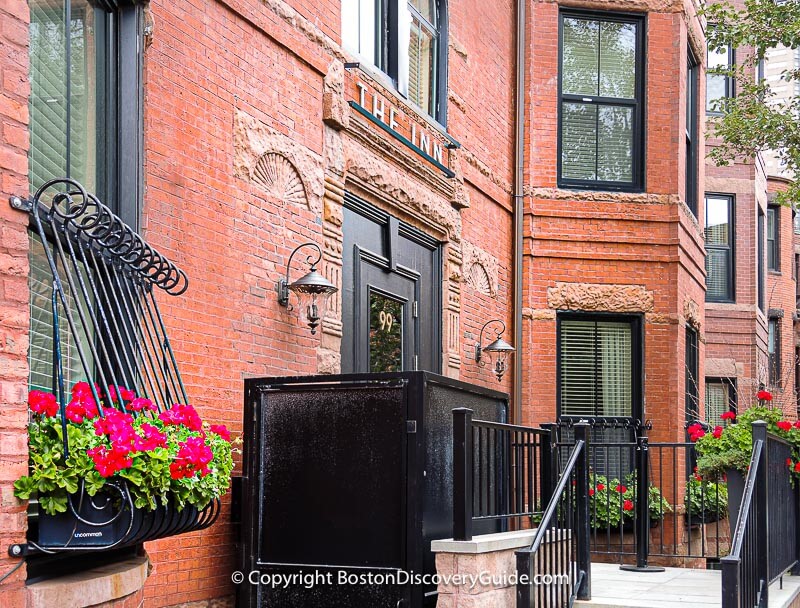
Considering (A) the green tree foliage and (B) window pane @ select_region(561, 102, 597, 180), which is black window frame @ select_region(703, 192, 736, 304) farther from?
(B) window pane @ select_region(561, 102, 597, 180)

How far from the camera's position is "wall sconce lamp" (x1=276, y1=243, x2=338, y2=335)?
26.9 feet

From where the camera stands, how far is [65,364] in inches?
223

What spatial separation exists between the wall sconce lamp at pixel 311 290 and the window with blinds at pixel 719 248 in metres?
16.7

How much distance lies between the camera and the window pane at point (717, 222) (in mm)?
24000

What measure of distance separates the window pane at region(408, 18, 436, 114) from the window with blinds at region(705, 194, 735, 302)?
13.6m

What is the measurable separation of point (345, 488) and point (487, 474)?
1.01 meters

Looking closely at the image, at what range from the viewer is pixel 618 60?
14.7 metres

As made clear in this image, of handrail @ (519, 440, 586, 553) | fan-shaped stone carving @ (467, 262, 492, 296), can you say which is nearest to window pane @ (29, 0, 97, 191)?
handrail @ (519, 440, 586, 553)

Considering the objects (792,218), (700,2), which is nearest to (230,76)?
(700,2)

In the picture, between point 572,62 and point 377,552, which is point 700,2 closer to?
point 572,62

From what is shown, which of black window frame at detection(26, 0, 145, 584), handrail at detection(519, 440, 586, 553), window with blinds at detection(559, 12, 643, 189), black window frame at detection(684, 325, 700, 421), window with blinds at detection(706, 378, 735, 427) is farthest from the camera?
window with blinds at detection(706, 378, 735, 427)

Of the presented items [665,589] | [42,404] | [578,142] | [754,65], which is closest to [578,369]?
[578,142]

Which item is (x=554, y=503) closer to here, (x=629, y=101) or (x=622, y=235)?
(x=622, y=235)

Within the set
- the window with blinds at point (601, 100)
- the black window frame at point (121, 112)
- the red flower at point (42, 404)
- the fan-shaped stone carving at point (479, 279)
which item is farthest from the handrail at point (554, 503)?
the window with blinds at point (601, 100)
